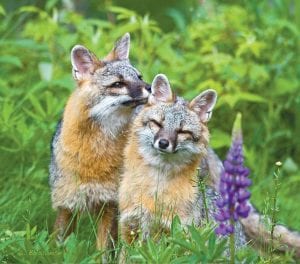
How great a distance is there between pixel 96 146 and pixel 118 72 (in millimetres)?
583

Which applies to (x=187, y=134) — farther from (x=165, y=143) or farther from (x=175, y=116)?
(x=165, y=143)

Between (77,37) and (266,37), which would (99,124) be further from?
(266,37)

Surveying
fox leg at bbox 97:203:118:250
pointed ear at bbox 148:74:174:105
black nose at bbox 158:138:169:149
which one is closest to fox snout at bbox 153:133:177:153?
black nose at bbox 158:138:169:149

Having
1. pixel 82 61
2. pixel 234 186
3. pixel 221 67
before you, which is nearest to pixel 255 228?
pixel 82 61

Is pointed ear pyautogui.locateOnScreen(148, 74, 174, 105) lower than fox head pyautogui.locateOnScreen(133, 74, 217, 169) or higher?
higher

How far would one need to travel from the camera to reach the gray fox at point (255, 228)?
6637mm

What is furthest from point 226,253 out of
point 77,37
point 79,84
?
point 77,37

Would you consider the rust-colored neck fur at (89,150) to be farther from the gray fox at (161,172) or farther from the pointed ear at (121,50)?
the pointed ear at (121,50)

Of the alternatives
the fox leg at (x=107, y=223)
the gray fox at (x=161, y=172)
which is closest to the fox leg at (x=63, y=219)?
the fox leg at (x=107, y=223)

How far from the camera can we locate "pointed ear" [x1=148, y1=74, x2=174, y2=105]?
6.19 meters

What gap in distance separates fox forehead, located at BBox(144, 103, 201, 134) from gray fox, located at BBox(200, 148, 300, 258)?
0.44 m

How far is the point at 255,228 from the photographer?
709cm

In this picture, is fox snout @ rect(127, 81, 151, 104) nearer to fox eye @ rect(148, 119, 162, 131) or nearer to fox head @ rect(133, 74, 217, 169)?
fox head @ rect(133, 74, 217, 169)

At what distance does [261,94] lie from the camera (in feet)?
30.6
